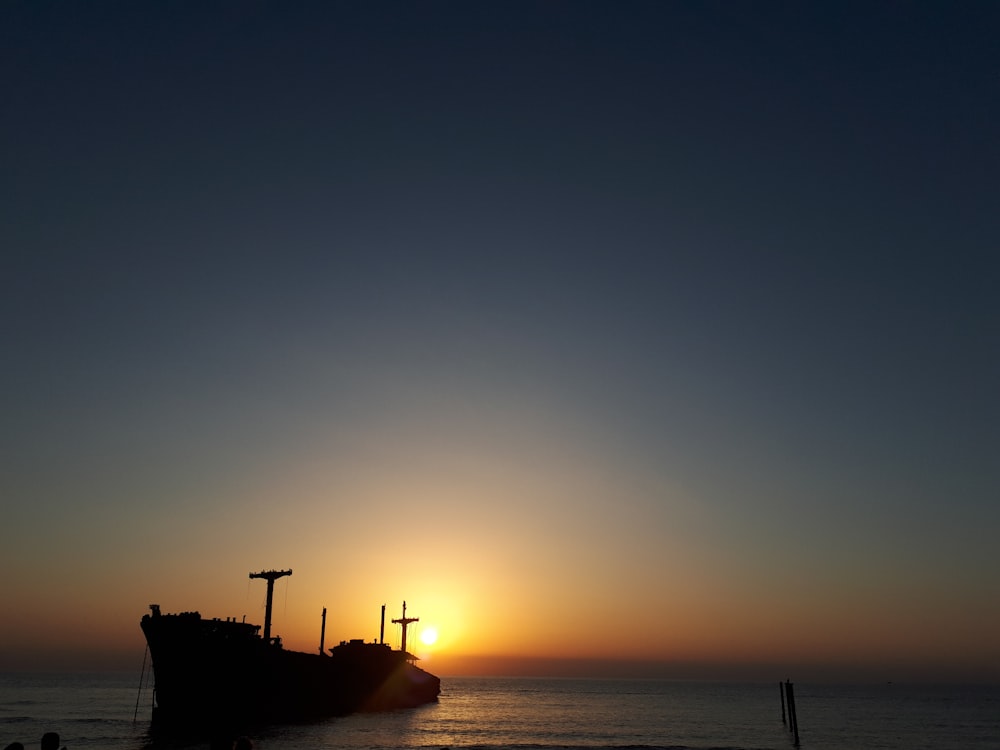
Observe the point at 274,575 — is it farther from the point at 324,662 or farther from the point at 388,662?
the point at 388,662

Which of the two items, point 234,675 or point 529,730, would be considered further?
point 529,730

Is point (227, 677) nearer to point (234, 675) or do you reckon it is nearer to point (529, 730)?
point (234, 675)

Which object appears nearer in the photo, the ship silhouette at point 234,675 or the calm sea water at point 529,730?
the ship silhouette at point 234,675

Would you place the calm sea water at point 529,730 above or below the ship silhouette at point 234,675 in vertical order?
below

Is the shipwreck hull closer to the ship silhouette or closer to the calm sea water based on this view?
the ship silhouette

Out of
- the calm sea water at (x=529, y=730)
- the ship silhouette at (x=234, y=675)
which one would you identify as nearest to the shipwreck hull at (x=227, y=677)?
the ship silhouette at (x=234, y=675)

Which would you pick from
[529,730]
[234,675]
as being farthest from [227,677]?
[529,730]

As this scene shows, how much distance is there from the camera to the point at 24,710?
93.4 m

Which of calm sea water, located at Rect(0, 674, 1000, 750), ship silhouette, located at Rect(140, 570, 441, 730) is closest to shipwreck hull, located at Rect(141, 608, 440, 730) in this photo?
ship silhouette, located at Rect(140, 570, 441, 730)

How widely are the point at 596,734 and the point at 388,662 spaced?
25.1 metres

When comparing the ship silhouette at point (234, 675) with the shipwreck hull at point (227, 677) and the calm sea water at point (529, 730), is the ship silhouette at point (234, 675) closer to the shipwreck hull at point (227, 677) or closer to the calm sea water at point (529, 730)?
the shipwreck hull at point (227, 677)

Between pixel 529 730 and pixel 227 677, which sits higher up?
pixel 227 677

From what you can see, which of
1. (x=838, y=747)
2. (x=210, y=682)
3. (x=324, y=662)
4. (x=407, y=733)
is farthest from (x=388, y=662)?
(x=838, y=747)

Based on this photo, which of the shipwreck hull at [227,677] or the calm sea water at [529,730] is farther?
the calm sea water at [529,730]
